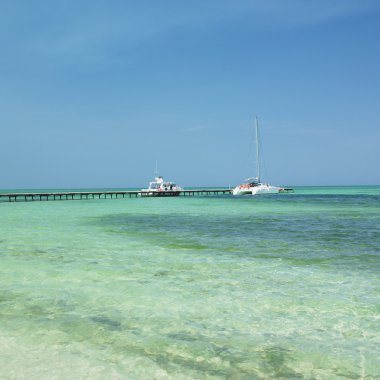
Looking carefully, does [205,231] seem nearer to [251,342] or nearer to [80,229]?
[80,229]

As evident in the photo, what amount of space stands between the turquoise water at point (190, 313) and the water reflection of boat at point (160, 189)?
50294 millimetres

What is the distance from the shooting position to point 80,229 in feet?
60.6

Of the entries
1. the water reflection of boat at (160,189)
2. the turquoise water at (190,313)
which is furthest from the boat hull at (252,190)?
the turquoise water at (190,313)

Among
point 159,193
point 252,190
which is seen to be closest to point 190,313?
point 159,193

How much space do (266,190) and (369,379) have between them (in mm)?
62761

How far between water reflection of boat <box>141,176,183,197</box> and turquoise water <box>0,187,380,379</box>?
50.3m

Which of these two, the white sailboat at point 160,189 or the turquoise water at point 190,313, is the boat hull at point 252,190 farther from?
the turquoise water at point 190,313

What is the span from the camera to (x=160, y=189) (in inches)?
2482

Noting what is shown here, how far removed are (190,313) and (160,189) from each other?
5729 centimetres

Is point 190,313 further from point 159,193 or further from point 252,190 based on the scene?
point 252,190

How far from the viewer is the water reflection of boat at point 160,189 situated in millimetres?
62531

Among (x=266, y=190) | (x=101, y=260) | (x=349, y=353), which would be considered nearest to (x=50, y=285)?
(x=101, y=260)

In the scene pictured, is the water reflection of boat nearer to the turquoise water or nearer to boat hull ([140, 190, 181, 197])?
boat hull ([140, 190, 181, 197])

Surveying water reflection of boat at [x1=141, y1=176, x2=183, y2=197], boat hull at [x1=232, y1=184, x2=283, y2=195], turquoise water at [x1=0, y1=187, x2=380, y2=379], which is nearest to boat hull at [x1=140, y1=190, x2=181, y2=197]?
water reflection of boat at [x1=141, y1=176, x2=183, y2=197]
